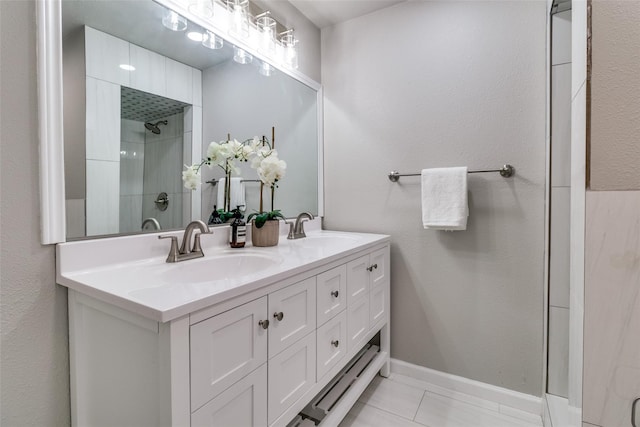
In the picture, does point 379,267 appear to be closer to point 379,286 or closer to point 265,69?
point 379,286

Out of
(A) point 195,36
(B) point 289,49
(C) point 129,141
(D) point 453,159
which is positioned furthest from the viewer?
(B) point 289,49

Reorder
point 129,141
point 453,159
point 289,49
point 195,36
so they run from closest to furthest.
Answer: point 129,141
point 195,36
point 453,159
point 289,49

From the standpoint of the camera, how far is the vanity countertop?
2.33ft

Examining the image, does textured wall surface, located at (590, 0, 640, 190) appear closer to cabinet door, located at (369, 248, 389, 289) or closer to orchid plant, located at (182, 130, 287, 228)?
cabinet door, located at (369, 248, 389, 289)

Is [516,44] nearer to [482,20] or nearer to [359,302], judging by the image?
[482,20]

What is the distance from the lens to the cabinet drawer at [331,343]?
3.82 ft

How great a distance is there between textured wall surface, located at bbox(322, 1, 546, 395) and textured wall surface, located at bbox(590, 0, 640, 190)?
830mm

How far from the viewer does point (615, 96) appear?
2.31 ft

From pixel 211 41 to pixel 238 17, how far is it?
20cm

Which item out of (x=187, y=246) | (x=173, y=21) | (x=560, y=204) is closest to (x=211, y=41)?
(x=173, y=21)

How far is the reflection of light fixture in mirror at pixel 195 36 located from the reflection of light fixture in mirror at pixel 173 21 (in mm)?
31

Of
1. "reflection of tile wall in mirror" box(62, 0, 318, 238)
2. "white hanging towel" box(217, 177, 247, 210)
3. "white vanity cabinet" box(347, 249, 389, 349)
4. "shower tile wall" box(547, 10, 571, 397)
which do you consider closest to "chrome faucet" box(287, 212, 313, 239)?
"reflection of tile wall in mirror" box(62, 0, 318, 238)

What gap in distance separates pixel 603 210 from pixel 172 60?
152 cm

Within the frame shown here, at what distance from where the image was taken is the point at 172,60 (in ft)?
4.15
